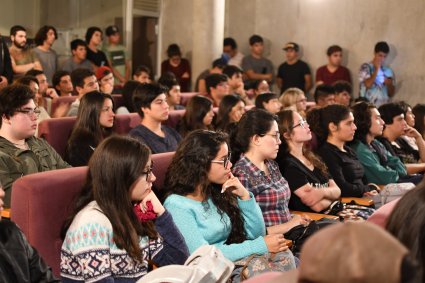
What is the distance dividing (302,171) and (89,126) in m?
1.45

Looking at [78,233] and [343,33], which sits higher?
[343,33]

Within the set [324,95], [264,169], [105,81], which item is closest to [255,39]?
[324,95]

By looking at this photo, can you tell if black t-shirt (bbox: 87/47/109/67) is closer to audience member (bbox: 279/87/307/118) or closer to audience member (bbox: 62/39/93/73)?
audience member (bbox: 62/39/93/73)

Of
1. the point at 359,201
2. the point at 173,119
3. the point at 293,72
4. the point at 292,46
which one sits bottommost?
the point at 359,201

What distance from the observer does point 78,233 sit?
2.62m

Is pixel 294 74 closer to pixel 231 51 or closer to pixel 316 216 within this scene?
pixel 231 51

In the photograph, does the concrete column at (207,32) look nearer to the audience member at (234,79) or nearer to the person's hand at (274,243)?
the audience member at (234,79)

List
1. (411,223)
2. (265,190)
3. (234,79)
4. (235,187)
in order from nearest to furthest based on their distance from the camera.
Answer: (411,223), (235,187), (265,190), (234,79)

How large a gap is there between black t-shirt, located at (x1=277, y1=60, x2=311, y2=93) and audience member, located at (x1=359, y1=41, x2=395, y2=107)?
100 cm

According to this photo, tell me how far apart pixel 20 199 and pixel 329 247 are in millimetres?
2060

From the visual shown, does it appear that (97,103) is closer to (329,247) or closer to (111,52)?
(329,247)

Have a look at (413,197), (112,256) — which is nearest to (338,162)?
(112,256)

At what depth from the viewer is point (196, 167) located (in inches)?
131

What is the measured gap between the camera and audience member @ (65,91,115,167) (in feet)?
15.0
